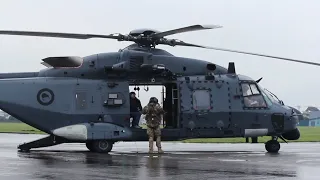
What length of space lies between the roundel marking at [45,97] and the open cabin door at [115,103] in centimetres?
158

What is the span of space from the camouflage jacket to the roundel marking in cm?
305

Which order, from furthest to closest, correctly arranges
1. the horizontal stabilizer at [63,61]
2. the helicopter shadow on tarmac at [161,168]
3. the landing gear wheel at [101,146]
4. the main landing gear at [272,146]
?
the main landing gear at [272,146] < the horizontal stabilizer at [63,61] < the landing gear wheel at [101,146] < the helicopter shadow on tarmac at [161,168]

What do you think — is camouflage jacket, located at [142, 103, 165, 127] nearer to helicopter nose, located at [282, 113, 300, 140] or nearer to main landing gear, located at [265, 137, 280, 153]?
main landing gear, located at [265, 137, 280, 153]

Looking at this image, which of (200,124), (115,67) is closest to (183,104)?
(200,124)

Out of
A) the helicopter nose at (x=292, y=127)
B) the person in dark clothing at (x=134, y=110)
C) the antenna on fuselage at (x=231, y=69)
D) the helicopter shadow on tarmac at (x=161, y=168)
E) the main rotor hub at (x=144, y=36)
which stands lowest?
the helicopter shadow on tarmac at (x=161, y=168)

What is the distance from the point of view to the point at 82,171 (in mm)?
11602

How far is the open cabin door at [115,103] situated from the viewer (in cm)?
1902

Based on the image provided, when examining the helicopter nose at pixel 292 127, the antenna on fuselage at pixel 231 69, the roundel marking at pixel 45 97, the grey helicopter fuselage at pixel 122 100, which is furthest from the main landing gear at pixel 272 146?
the roundel marking at pixel 45 97

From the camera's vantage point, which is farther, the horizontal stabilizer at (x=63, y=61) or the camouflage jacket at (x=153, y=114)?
the horizontal stabilizer at (x=63, y=61)

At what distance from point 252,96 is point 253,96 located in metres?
0.03

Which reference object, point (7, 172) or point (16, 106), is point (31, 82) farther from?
point (7, 172)

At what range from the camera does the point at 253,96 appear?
20062 mm

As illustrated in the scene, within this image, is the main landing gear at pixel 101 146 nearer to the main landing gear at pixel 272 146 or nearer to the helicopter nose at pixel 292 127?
the main landing gear at pixel 272 146

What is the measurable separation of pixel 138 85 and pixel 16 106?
3.99 metres
